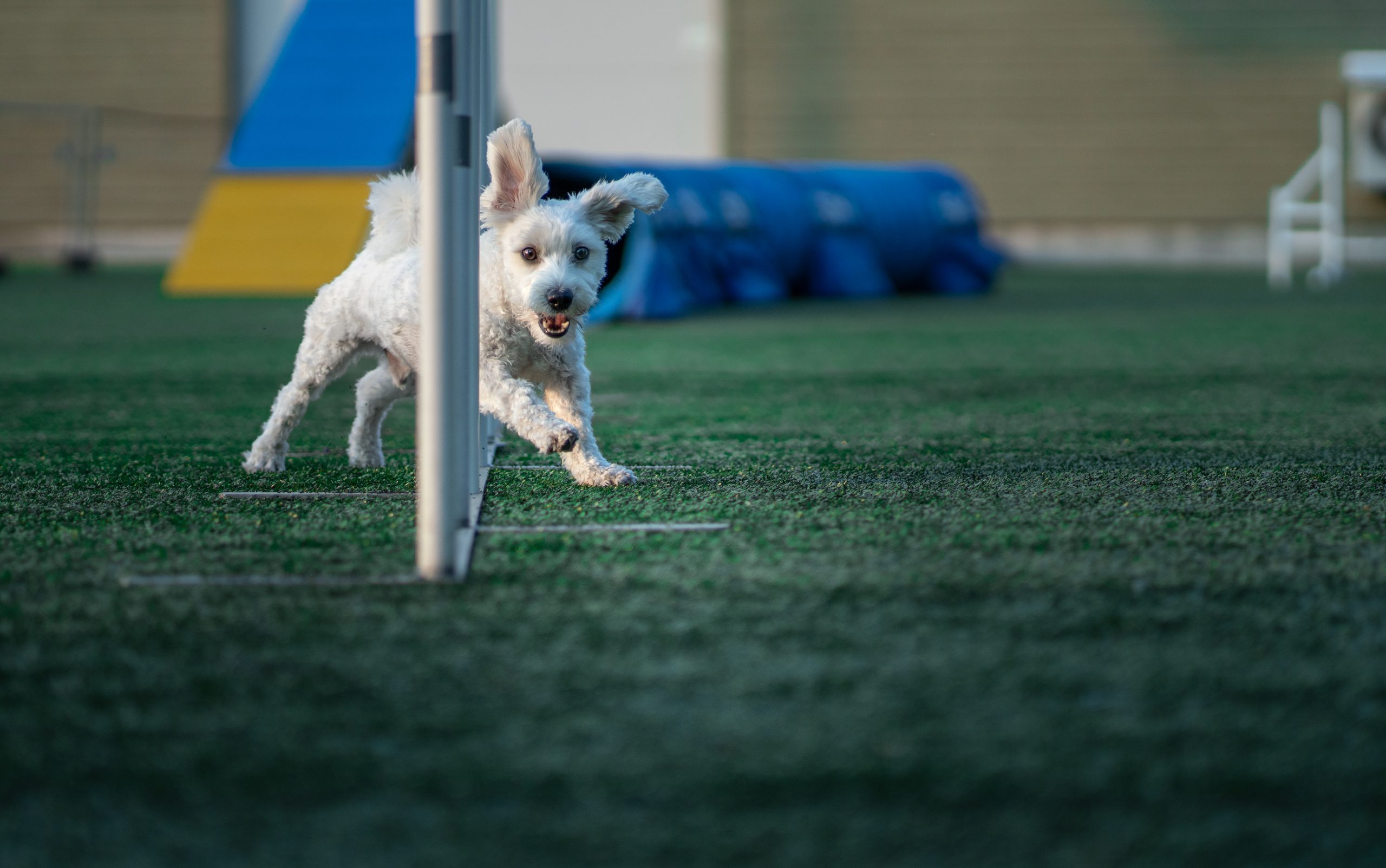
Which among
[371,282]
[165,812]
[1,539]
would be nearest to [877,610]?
[165,812]

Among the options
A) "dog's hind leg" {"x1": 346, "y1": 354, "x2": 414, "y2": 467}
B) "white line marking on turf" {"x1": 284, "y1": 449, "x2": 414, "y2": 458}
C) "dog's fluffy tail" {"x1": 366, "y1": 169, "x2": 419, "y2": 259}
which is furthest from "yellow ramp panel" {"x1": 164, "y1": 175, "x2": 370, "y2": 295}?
"dog's fluffy tail" {"x1": 366, "y1": 169, "x2": 419, "y2": 259}

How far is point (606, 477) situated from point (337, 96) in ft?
33.4

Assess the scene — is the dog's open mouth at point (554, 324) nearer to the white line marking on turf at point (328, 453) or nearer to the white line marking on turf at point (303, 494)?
the white line marking on turf at point (303, 494)

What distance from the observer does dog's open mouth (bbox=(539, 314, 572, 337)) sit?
3.25m

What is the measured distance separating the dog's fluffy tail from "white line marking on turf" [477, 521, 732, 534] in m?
1.00

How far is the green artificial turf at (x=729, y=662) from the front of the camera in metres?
1.35

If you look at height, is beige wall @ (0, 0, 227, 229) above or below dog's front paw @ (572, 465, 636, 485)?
above

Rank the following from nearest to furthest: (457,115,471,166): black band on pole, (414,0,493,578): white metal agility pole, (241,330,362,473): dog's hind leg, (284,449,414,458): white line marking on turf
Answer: (414,0,493,578): white metal agility pole, (457,115,471,166): black band on pole, (241,330,362,473): dog's hind leg, (284,449,414,458): white line marking on turf

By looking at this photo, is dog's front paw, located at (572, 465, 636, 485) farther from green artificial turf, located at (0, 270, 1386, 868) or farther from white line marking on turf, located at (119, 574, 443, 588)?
white line marking on turf, located at (119, 574, 443, 588)

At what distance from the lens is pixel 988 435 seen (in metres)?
4.20

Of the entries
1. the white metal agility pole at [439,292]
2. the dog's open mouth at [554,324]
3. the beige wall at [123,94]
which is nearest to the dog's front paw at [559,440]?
the dog's open mouth at [554,324]

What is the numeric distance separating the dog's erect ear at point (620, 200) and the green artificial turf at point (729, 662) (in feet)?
1.94

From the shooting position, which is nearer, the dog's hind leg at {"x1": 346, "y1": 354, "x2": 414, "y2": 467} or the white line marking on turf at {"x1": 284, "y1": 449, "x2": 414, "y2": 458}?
the dog's hind leg at {"x1": 346, "y1": 354, "x2": 414, "y2": 467}

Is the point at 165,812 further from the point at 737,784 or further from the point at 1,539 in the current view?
the point at 1,539
